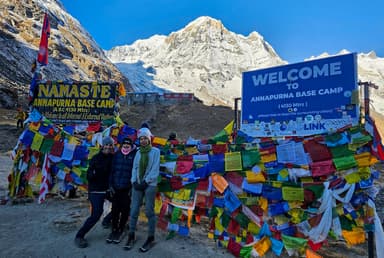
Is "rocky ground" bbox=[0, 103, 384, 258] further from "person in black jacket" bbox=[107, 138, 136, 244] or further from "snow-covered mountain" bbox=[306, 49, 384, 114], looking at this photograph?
"snow-covered mountain" bbox=[306, 49, 384, 114]

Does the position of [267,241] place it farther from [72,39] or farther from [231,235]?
[72,39]

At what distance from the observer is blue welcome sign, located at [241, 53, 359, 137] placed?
4.78 meters

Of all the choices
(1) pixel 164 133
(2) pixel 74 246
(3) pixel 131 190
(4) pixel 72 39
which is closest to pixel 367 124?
(3) pixel 131 190

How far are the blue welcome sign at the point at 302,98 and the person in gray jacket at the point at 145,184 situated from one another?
72.0 inches

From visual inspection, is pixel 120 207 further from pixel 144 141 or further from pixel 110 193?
pixel 144 141

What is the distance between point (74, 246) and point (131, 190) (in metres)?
1.20

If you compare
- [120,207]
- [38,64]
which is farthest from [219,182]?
[38,64]

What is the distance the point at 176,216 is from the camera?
18.1 feet

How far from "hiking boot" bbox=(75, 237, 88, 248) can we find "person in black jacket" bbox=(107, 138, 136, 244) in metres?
0.36

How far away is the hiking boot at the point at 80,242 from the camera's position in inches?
192

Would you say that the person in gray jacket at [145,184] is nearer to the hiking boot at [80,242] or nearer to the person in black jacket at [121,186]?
the person in black jacket at [121,186]

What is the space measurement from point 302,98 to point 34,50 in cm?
6099

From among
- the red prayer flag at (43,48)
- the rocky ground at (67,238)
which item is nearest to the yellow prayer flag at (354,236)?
the rocky ground at (67,238)

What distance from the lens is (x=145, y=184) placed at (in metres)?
4.81
